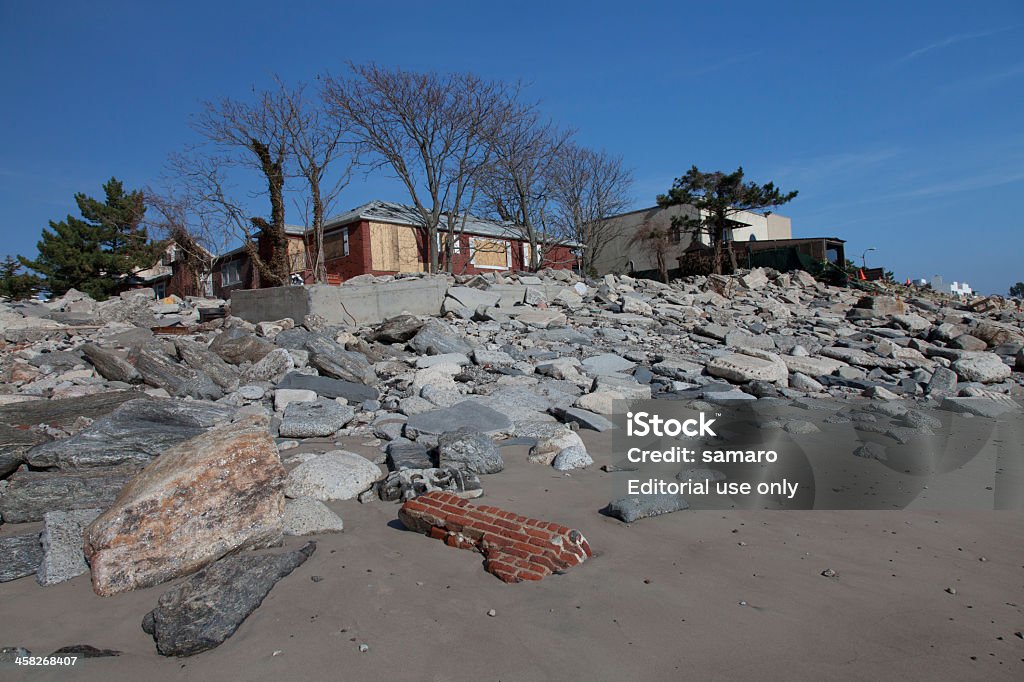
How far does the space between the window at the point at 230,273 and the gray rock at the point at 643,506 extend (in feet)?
78.1

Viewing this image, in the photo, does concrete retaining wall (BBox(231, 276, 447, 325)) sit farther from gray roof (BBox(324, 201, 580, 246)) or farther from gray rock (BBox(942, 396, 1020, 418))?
gray roof (BBox(324, 201, 580, 246))

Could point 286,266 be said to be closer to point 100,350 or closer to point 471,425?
point 100,350

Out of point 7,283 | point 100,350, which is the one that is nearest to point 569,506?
point 100,350

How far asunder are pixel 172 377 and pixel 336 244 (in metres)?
15.5

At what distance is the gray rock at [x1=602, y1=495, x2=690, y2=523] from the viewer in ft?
12.8

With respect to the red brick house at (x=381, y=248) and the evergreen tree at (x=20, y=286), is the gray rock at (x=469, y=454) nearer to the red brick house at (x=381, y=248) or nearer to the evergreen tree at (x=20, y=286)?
the red brick house at (x=381, y=248)

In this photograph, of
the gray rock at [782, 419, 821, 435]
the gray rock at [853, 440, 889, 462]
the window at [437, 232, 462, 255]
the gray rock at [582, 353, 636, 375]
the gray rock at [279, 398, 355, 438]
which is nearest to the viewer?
the gray rock at [853, 440, 889, 462]

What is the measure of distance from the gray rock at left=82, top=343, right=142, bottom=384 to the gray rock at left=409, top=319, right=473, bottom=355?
138 inches

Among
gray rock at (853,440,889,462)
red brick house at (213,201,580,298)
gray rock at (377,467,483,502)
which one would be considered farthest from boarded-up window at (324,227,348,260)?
gray rock at (853,440,889,462)

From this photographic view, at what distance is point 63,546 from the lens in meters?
3.36

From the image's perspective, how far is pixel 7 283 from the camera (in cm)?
2914

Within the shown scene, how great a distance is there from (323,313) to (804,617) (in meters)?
9.52

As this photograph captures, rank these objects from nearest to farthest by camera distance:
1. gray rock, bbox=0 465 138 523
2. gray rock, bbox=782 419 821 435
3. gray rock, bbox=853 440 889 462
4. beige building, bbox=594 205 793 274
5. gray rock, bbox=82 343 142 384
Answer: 1. gray rock, bbox=0 465 138 523
2. gray rock, bbox=853 440 889 462
3. gray rock, bbox=782 419 821 435
4. gray rock, bbox=82 343 142 384
5. beige building, bbox=594 205 793 274

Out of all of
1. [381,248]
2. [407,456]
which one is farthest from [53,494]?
[381,248]
